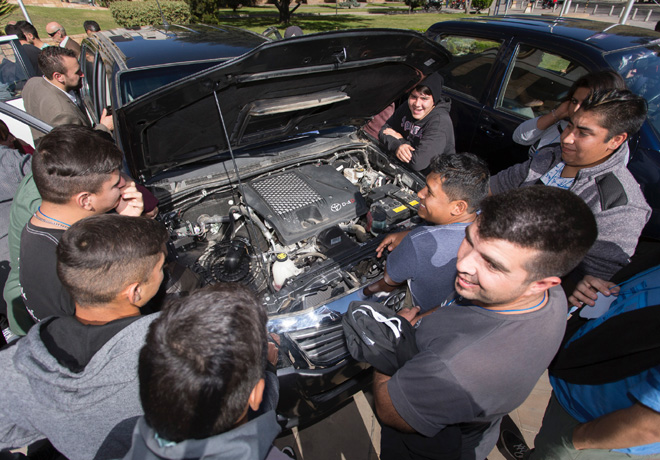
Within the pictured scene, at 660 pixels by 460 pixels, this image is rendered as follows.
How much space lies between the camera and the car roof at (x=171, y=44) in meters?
2.73

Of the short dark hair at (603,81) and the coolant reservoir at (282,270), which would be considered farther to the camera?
the short dark hair at (603,81)

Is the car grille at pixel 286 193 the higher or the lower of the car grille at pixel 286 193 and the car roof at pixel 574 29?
the lower

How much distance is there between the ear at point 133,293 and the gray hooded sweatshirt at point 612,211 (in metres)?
2.29

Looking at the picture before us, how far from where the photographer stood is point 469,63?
3.97 m

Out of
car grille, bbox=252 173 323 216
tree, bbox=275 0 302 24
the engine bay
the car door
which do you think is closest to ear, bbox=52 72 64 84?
the engine bay

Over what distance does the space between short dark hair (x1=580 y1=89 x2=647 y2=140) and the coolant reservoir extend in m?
1.94

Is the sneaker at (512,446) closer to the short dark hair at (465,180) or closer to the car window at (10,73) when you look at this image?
the short dark hair at (465,180)

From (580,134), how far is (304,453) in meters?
2.54

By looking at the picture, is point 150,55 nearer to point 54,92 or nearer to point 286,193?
point 54,92

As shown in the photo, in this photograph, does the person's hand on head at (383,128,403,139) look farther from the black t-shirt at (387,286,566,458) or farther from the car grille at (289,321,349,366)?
the black t-shirt at (387,286,566,458)

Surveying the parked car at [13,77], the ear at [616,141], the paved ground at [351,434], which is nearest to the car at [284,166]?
the paved ground at [351,434]

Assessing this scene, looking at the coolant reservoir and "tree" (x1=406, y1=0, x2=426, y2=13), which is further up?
"tree" (x1=406, y1=0, x2=426, y2=13)

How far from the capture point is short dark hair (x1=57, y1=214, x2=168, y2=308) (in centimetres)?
113

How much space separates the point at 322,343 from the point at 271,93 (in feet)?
5.34
